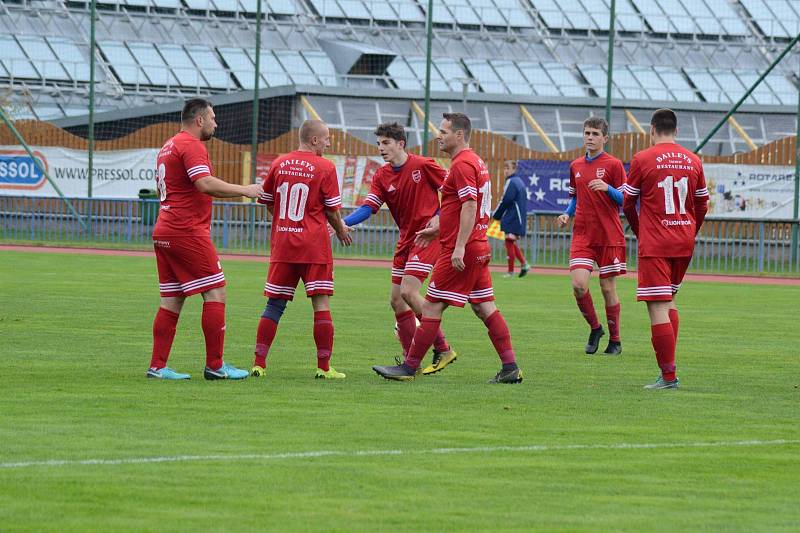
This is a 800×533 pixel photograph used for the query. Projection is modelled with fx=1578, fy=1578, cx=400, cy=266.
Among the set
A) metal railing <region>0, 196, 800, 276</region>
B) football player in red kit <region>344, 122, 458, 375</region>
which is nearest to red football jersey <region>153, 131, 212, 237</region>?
football player in red kit <region>344, 122, 458, 375</region>

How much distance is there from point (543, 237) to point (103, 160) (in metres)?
11.9

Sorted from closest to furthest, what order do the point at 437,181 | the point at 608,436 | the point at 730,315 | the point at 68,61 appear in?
the point at 608,436, the point at 437,181, the point at 730,315, the point at 68,61

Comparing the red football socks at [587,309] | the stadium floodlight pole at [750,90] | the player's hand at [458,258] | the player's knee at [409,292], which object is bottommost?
the red football socks at [587,309]

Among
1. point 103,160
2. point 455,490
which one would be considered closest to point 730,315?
point 455,490

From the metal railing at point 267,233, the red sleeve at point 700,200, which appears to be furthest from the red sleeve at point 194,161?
the metal railing at point 267,233

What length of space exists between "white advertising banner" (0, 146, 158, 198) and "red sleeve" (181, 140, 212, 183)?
89.5ft

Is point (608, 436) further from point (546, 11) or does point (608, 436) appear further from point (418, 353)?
point (546, 11)

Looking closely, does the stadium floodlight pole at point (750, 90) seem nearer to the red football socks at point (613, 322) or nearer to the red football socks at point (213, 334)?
the red football socks at point (613, 322)

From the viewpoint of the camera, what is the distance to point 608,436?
28.5ft

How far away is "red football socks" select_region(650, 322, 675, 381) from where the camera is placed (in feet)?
36.6

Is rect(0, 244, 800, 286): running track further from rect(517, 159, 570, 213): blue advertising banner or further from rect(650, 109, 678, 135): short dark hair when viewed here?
rect(650, 109, 678, 135): short dark hair

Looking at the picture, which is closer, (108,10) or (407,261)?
(407,261)

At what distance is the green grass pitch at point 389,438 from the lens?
6.50 m

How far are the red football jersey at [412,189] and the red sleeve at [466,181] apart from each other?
118 centimetres
